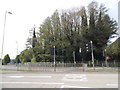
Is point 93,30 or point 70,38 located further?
point 70,38

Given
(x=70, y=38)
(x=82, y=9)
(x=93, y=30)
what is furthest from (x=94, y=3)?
(x=70, y=38)

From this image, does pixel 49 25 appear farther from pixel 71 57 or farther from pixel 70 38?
pixel 71 57

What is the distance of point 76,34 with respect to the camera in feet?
186

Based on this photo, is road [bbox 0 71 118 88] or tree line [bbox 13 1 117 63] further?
tree line [bbox 13 1 117 63]

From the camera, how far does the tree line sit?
2157 inches

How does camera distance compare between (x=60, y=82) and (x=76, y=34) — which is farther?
(x=76, y=34)

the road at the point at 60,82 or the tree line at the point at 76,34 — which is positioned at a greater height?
the tree line at the point at 76,34

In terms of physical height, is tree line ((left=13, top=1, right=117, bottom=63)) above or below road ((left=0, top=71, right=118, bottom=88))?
above

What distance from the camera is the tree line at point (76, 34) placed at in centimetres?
5478

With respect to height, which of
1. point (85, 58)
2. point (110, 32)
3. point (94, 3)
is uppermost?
point (94, 3)

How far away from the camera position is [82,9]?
185 feet

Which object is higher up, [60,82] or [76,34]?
[76,34]

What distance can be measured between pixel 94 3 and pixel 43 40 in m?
21.9

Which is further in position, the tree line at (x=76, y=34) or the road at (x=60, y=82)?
the tree line at (x=76, y=34)
